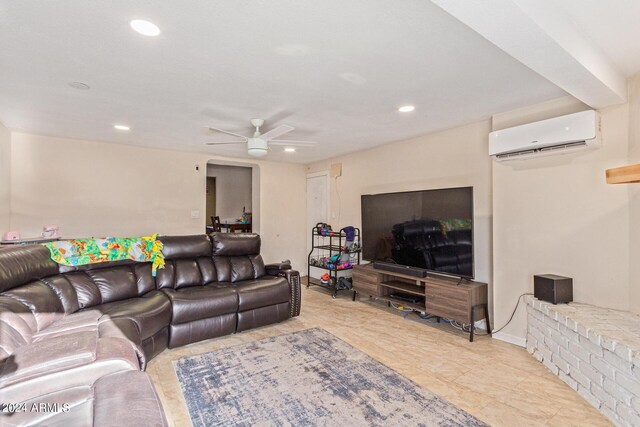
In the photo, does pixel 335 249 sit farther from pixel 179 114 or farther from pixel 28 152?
pixel 28 152

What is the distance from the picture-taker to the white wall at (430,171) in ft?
11.4

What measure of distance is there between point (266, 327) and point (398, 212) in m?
2.21

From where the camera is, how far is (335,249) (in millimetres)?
5293

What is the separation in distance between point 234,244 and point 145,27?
2610 millimetres

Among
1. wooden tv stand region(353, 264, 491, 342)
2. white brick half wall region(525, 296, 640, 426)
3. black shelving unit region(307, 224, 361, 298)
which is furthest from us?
black shelving unit region(307, 224, 361, 298)

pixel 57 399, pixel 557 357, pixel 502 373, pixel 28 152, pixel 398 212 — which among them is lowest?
pixel 502 373

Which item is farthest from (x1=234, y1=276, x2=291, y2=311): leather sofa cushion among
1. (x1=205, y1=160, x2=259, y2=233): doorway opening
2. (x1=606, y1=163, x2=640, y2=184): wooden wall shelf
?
(x1=205, y1=160, x2=259, y2=233): doorway opening

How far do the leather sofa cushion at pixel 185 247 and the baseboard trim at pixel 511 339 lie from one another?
337 cm

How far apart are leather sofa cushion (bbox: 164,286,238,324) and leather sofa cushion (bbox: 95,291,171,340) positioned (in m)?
0.08

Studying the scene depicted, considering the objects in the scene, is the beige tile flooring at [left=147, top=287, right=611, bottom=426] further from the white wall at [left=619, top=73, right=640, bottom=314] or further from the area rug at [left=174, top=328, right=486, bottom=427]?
the white wall at [left=619, top=73, right=640, bottom=314]

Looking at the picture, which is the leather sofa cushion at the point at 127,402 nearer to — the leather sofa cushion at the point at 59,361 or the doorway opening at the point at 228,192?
the leather sofa cushion at the point at 59,361

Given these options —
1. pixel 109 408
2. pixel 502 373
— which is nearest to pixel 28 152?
pixel 109 408

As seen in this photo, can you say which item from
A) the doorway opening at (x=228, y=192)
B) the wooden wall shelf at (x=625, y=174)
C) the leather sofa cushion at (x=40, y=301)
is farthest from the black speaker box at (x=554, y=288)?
the doorway opening at (x=228, y=192)

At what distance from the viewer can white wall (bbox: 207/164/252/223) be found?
7828 mm
